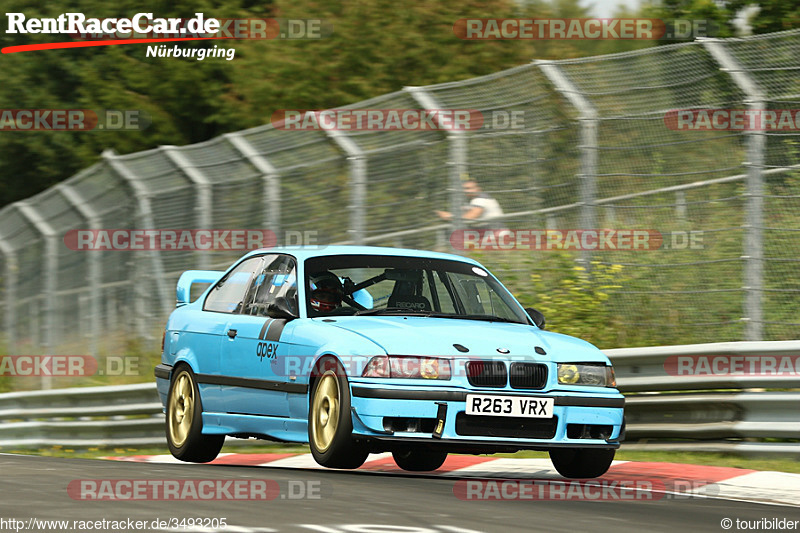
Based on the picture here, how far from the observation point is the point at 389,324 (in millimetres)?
8664

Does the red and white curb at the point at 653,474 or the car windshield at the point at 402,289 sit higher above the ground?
the car windshield at the point at 402,289

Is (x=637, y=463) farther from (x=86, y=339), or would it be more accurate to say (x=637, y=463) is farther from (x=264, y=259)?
(x=86, y=339)

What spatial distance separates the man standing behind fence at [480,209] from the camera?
13.4m

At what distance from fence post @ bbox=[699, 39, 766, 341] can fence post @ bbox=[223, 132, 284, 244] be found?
6.13 metres

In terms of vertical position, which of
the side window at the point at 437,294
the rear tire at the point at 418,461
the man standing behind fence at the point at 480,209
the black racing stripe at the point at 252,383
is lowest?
the rear tire at the point at 418,461

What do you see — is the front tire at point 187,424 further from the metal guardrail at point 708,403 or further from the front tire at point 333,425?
the metal guardrail at point 708,403

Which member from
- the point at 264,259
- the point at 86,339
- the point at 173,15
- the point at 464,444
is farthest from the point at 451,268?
the point at 173,15

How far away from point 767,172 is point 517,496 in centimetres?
442

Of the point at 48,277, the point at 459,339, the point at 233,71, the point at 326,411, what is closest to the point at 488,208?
the point at 459,339

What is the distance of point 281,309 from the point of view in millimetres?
9070

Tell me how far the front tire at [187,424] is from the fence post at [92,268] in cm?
784

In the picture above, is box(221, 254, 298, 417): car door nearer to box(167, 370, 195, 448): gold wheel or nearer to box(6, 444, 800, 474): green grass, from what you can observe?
box(167, 370, 195, 448): gold wheel

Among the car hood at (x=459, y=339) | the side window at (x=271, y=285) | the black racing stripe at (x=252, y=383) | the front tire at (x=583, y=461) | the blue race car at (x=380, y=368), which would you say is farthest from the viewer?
the side window at (x=271, y=285)

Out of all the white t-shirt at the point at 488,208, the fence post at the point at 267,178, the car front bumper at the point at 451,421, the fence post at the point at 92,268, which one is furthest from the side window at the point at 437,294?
the fence post at the point at 92,268
